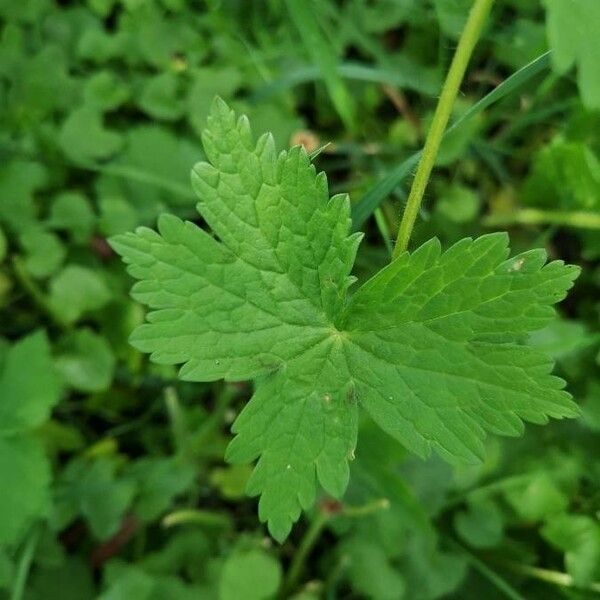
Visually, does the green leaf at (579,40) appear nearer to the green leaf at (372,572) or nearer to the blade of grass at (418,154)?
the blade of grass at (418,154)

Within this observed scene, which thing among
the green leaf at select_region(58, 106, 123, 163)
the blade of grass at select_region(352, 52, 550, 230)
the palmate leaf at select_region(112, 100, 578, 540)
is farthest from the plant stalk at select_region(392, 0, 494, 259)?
the green leaf at select_region(58, 106, 123, 163)

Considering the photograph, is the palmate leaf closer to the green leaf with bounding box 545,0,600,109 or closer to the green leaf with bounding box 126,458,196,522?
the green leaf with bounding box 545,0,600,109

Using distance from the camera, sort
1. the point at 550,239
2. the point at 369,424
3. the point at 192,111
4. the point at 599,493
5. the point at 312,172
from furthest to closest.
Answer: the point at 550,239 → the point at 192,111 → the point at 599,493 → the point at 369,424 → the point at 312,172

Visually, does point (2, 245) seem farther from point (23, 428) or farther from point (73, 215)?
point (23, 428)

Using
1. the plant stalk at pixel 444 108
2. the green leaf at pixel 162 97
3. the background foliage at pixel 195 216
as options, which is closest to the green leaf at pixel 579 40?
the plant stalk at pixel 444 108

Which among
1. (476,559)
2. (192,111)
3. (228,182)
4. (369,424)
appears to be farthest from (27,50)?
(476,559)

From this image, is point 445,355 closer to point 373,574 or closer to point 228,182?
point 228,182
